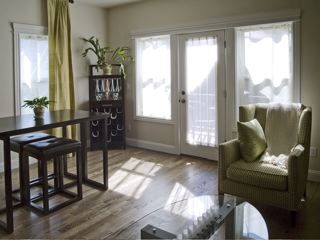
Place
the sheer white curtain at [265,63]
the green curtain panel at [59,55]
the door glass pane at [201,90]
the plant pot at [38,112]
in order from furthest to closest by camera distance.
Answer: the green curtain panel at [59,55] < the door glass pane at [201,90] < the sheer white curtain at [265,63] < the plant pot at [38,112]

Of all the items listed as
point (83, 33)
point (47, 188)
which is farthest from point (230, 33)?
point (47, 188)

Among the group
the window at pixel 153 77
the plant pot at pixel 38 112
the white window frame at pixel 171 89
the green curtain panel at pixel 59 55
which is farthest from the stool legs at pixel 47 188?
the window at pixel 153 77

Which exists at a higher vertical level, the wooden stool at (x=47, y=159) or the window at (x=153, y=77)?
the window at (x=153, y=77)

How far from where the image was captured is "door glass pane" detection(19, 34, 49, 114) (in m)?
4.55

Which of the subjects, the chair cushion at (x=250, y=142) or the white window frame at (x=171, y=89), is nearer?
the chair cushion at (x=250, y=142)

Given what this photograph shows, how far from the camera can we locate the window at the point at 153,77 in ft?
17.0

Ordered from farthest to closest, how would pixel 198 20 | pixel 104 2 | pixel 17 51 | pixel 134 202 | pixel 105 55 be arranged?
pixel 105 55 → pixel 104 2 → pixel 198 20 → pixel 17 51 → pixel 134 202

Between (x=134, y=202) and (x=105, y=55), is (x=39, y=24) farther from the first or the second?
(x=134, y=202)

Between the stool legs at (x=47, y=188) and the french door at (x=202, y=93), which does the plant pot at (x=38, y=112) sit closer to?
the stool legs at (x=47, y=188)

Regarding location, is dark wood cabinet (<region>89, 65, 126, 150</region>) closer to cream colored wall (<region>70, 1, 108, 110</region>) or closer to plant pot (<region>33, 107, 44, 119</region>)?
cream colored wall (<region>70, 1, 108, 110</region>)

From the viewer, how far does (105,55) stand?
18.7ft

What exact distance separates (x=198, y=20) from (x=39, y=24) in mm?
2320

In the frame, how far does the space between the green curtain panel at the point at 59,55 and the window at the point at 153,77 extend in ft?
3.87

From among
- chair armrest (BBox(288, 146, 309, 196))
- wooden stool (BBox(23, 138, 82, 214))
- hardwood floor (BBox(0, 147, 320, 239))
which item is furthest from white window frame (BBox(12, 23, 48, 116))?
chair armrest (BBox(288, 146, 309, 196))
